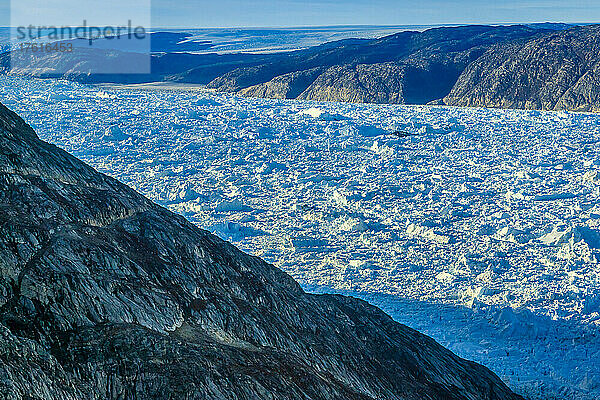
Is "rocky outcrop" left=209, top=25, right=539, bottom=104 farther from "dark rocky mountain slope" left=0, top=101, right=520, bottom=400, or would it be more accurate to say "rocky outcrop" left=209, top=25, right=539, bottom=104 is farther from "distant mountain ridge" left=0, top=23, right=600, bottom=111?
"dark rocky mountain slope" left=0, top=101, right=520, bottom=400

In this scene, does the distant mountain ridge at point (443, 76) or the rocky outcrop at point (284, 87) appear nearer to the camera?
the distant mountain ridge at point (443, 76)

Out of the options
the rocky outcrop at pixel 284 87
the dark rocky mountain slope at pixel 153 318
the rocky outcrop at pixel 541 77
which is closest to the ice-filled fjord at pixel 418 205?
the dark rocky mountain slope at pixel 153 318

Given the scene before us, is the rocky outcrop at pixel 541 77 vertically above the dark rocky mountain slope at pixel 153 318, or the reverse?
the rocky outcrop at pixel 541 77

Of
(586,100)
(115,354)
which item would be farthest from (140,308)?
(586,100)

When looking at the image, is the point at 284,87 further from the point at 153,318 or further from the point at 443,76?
the point at 153,318

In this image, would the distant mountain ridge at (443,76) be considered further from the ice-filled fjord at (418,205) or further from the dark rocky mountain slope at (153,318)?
the dark rocky mountain slope at (153,318)

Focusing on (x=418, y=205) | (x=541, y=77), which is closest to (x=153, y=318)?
(x=418, y=205)
